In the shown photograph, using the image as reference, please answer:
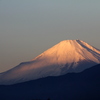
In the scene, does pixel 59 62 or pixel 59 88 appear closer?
pixel 59 88

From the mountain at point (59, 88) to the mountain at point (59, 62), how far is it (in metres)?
2.06

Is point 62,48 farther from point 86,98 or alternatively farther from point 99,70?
point 86,98

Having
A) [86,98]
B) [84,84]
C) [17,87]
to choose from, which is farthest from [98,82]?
[17,87]

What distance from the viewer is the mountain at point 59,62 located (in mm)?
158312

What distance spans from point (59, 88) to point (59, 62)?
14.3m

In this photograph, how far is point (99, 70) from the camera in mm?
143500

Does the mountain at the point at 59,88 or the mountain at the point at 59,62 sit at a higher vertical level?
the mountain at the point at 59,62

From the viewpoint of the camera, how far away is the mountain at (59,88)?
419 feet

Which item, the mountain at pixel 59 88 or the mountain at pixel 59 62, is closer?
the mountain at pixel 59 88

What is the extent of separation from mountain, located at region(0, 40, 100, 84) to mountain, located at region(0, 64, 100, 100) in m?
2.06

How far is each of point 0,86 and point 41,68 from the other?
11.8 m

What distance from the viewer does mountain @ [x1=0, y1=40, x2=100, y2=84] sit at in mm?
158312

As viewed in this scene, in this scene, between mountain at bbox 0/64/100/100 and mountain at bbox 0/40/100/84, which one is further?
mountain at bbox 0/40/100/84

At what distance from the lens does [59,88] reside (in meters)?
148
